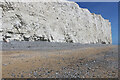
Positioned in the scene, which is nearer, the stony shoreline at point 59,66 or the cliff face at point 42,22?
the stony shoreline at point 59,66

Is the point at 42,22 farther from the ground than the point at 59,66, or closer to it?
farther from the ground

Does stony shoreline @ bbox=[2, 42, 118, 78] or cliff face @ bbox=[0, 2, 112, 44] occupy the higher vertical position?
cliff face @ bbox=[0, 2, 112, 44]

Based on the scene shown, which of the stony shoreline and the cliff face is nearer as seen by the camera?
the stony shoreline

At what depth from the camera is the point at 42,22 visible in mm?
19828

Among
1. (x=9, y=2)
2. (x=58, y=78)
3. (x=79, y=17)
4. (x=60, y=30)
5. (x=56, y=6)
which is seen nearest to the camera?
(x=58, y=78)

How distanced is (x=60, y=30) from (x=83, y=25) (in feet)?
43.2

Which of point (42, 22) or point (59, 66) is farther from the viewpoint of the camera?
point (42, 22)

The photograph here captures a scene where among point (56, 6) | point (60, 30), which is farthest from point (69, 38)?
point (56, 6)

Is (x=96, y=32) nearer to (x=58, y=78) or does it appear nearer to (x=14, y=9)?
(x=14, y=9)

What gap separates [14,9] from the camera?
1717cm

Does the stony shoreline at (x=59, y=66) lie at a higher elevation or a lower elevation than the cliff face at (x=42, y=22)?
lower

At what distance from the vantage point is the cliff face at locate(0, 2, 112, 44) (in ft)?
53.3

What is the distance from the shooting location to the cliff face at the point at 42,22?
16236 mm

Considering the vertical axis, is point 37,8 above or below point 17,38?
above
